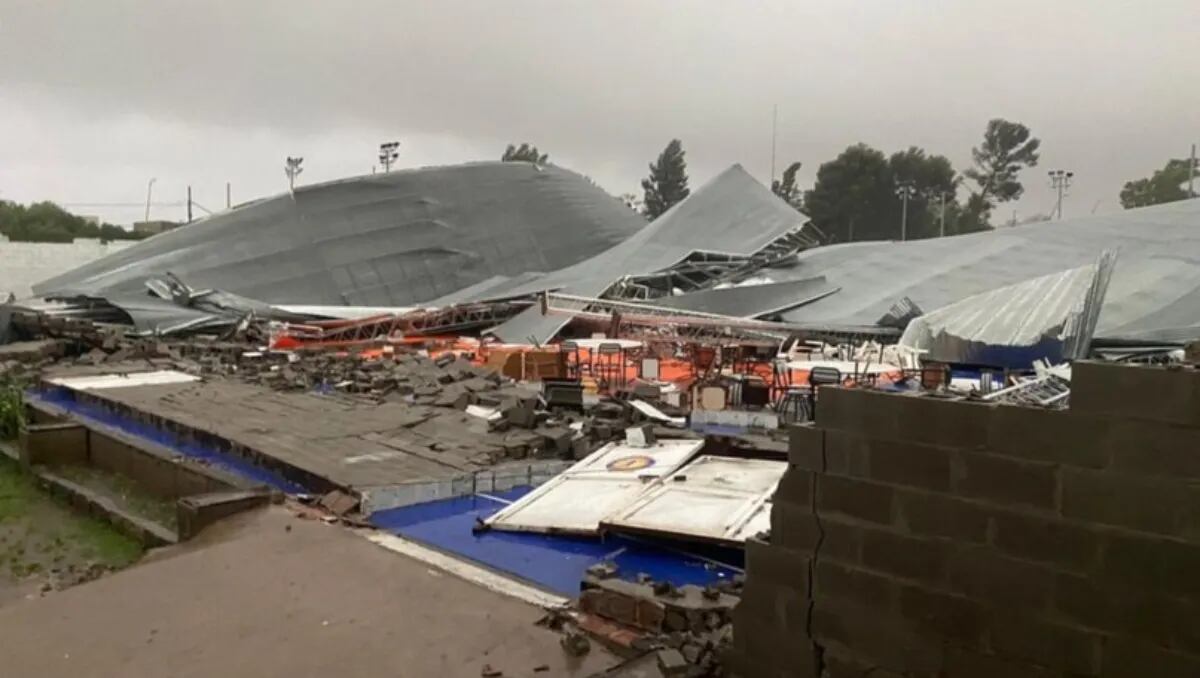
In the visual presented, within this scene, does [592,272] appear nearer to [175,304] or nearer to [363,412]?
[175,304]

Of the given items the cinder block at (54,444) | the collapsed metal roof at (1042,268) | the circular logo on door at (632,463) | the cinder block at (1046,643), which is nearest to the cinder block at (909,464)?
the cinder block at (1046,643)

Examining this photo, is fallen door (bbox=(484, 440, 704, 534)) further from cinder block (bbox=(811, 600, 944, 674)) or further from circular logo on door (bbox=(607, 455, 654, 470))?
cinder block (bbox=(811, 600, 944, 674))

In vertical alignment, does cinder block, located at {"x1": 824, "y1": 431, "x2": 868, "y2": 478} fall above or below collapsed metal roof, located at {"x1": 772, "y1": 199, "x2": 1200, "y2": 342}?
below

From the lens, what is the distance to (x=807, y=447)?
14.1ft

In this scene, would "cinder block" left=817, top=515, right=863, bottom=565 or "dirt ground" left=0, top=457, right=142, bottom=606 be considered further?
"dirt ground" left=0, top=457, right=142, bottom=606

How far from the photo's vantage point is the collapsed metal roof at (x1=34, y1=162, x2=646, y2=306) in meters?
35.0

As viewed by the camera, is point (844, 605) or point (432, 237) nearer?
point (844, 605)

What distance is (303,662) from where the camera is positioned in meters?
5.24

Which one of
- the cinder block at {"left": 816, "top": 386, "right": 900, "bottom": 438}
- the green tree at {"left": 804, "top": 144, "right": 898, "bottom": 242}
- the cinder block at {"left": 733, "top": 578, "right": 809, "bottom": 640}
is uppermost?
the green tree at {"left": 804, "top": 144, "right": 898, "bottom": 242}

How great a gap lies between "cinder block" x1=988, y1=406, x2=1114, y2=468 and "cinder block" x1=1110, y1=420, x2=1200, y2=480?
5 cm

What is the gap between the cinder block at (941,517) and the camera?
3.66 meters

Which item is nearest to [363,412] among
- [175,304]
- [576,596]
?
[576,596]

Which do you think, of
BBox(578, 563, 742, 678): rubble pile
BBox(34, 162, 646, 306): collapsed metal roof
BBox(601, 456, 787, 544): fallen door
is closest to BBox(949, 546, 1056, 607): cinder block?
BBox(578, 563, 742, 678): rubble pile

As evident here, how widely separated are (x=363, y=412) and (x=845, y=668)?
10158 mm
